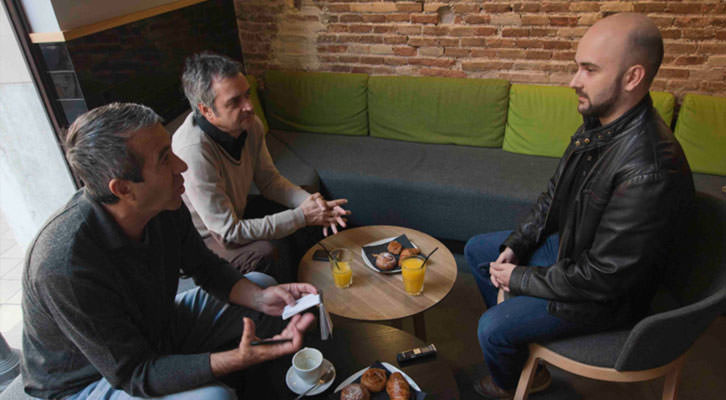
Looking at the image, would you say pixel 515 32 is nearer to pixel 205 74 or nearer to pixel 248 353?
pixel 205 74

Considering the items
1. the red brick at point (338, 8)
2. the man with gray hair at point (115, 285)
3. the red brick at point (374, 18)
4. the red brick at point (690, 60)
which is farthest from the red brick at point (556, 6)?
the man with gray hair at point (115, 285)

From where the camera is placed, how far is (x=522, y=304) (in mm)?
1589

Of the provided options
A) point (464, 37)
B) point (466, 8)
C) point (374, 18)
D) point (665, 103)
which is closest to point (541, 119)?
point (665, 103)

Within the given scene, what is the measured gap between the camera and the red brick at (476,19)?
119 inches

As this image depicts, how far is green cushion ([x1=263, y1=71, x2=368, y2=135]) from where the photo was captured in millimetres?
3320

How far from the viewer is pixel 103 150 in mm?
1172

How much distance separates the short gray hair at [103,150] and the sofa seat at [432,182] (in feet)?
5.51

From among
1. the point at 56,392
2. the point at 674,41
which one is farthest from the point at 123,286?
the point at 674,41

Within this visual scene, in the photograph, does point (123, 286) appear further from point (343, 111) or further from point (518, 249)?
point (343, 111)

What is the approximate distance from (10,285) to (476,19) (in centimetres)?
325

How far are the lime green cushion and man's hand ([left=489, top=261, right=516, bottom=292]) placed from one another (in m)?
1.48

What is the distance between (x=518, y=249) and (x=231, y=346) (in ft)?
3.99

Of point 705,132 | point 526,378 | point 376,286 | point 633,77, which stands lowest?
point 526,378

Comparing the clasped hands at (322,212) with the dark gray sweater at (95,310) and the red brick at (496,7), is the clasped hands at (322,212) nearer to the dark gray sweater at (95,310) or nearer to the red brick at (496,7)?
the dark gray sweater at (95,310)
